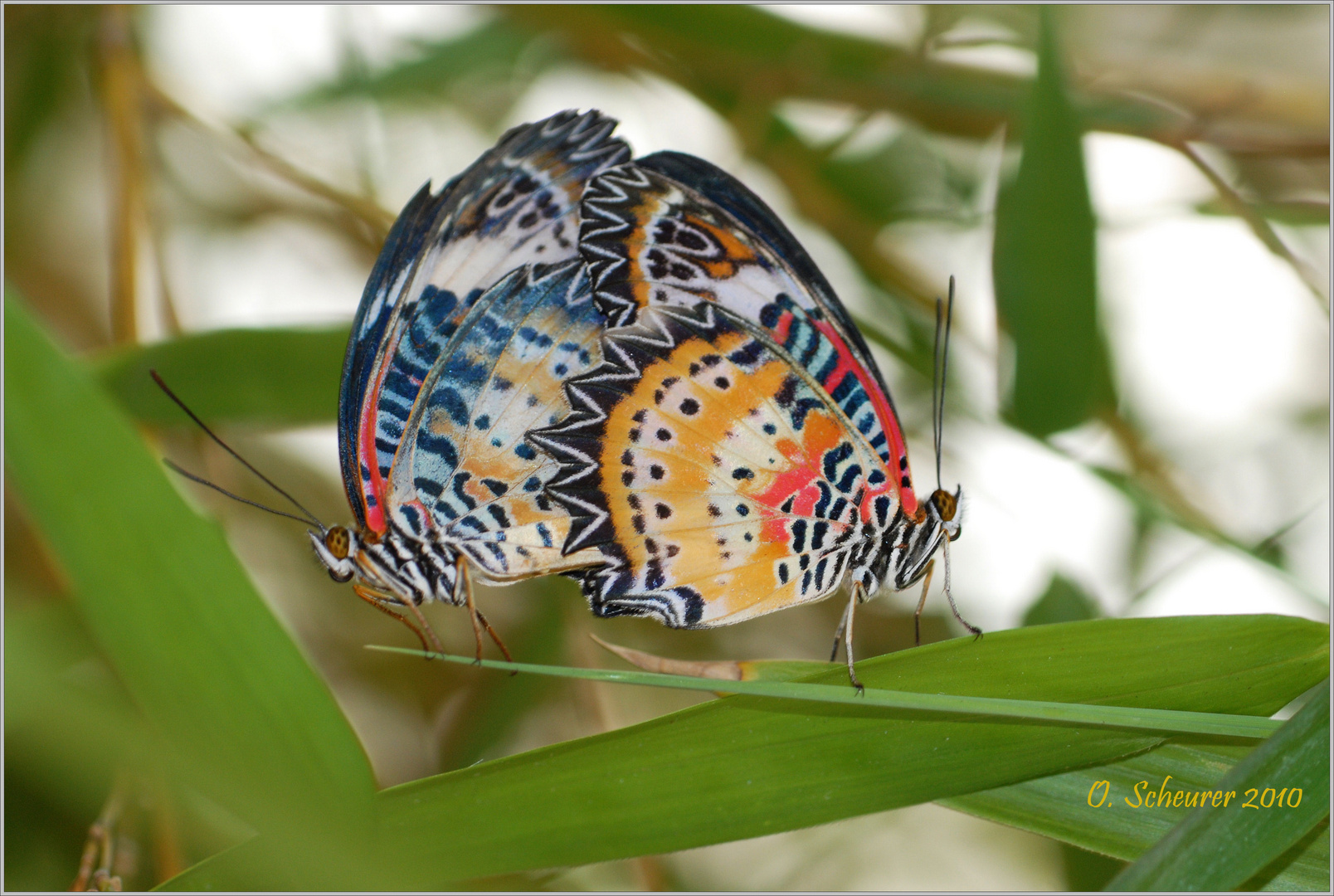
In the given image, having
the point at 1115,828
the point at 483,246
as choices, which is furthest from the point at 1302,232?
the point at 483,246

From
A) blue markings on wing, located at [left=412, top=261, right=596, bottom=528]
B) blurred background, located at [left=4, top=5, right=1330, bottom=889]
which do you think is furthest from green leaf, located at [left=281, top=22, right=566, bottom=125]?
blue markings on wing, located at [left=412, top=261, right=596, bottom=528]

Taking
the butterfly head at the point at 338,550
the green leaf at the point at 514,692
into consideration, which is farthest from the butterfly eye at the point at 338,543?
the green leaf at the point at 514,692

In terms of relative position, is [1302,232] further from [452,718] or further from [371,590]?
[452,718]

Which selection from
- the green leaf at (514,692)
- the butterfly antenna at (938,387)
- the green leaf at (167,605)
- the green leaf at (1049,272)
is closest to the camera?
the green leaf at (167,605)

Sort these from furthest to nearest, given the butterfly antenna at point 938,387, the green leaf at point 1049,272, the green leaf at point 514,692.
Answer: the green leaf at point 514,692, the green leaf at point 1049,272, the butterfly antenna at point 938,387

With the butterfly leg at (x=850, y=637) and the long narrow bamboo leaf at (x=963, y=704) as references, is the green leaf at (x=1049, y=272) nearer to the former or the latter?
the butterfly leg at (x=850, y=637)

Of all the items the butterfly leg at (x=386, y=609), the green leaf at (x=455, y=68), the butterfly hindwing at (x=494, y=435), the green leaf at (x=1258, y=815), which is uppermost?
the green leaf at (x=455, y=68)

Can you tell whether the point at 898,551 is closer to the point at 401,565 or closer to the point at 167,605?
the point at 401,565

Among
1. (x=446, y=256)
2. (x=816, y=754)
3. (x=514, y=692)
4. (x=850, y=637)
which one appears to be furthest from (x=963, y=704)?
(x=514, y=692)
